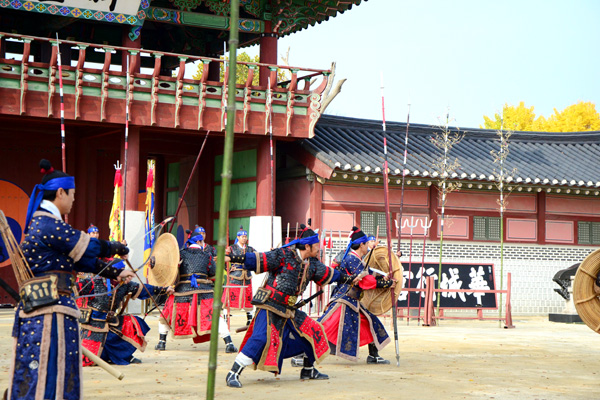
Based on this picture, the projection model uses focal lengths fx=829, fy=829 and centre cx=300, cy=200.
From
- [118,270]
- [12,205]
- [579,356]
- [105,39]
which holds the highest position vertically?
[105,39]

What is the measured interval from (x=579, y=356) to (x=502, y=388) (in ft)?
11.4

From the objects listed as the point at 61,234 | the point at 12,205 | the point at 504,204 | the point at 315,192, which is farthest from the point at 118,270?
the point at 504,204

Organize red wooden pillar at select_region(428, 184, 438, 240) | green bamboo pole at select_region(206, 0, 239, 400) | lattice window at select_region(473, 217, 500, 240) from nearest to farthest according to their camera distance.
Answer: green bamboo pole at select_region(206, 0, 239, 400) → red wooden pillar at select_region(428, 184, 438, 240) → lattice window at select_region(473, 217, 500, 240)

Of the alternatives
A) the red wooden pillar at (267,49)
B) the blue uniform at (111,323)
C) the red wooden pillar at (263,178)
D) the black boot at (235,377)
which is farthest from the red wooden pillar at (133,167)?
the black boot at (235,377)

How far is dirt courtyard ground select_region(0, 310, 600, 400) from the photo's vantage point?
7277 millimetres

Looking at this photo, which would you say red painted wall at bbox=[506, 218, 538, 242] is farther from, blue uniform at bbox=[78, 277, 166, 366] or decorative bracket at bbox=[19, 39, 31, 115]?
blue uniform at bbox=[78, 277, 166, 366]

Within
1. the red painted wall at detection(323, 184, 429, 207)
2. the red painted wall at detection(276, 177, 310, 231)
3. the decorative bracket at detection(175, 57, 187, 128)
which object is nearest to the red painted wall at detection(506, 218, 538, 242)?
the red painted wall at detection(323, 184, 429, 207)

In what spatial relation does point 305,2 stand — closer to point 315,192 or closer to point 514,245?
point 315,192

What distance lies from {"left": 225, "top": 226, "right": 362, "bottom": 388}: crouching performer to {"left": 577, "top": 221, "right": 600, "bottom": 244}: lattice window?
13532 millimetres

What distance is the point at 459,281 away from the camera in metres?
17.1

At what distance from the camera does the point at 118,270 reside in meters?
5.70

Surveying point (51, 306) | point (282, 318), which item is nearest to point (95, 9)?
point (282, 318)

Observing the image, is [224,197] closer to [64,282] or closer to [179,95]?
[64,282]

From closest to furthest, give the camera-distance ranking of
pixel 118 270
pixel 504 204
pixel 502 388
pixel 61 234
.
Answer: pixel 61 234, pixel 118 270, pixel 502 388, pixel 504 204
